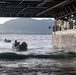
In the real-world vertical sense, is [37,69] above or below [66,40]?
below

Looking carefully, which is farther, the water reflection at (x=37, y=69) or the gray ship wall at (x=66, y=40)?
the gray ship wall at (x=66, y=40)

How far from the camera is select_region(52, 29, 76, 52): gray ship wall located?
54.5 meters

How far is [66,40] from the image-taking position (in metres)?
61.5

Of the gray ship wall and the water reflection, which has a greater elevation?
the gray ship wall

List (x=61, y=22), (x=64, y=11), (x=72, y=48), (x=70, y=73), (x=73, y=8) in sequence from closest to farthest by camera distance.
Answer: (x=70, y=73), (x=73, y=8), (x=72, y=48), (x=64, y=11), (x=61, y=22)

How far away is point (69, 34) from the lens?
188 ft

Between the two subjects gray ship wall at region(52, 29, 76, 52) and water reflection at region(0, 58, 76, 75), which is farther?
gray ship wall at region(52, 29, 76, 52)

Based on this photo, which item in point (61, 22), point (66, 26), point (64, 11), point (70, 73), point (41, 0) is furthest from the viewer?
point (61, 22)

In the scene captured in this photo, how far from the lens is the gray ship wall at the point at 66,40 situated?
179 ft

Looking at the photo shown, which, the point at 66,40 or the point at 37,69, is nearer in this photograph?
the point at 37,69

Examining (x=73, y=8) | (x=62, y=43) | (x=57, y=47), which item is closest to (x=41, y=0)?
(x=73, y=8)

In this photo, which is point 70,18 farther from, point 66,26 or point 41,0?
point 41,0

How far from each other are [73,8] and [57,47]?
24244 millimetres

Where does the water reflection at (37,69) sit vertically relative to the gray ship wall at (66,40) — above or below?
below
